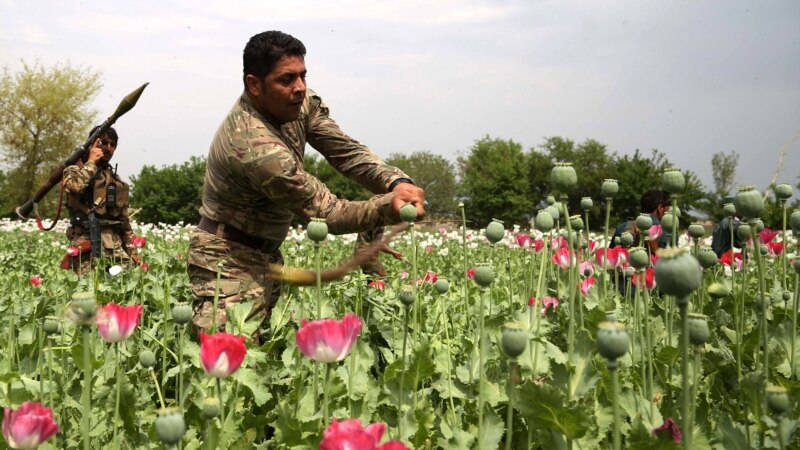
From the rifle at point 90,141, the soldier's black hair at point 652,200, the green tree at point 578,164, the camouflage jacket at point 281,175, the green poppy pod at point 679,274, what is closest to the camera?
the green poppy pod at point 679,274

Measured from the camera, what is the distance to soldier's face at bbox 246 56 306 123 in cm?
327

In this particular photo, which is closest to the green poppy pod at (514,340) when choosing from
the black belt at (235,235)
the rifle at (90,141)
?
the black belt at (235,235)

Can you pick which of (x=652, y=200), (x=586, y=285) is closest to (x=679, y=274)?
(x=586, y=285)

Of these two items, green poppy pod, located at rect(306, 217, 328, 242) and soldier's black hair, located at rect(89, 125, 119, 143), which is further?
soldier's black hair, located at rect(89, 125, 119, 143)

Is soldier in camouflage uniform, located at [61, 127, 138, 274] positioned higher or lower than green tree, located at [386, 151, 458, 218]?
higher

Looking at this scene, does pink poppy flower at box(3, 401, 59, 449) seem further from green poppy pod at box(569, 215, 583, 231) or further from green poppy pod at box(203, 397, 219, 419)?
green poppy pod at box(569, 215, 583, 231)

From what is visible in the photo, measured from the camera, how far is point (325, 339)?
144cm

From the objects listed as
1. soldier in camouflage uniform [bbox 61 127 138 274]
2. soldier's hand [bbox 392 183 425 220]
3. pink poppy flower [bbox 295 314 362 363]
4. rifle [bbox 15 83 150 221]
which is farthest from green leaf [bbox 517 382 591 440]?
soldier in camouflage uniform [bbox 61 127 138 274]

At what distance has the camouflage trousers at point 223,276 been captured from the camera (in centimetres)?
352

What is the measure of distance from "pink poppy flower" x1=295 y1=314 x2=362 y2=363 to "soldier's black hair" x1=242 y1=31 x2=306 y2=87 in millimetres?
2062

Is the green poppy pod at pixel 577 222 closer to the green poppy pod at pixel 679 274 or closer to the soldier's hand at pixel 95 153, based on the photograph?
the green poppy pod at pixel 679 274

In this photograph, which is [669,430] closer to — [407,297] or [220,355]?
[407,297]

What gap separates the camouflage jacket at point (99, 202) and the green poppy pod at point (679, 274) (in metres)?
6.26

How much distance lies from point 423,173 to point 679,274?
66760 mm
